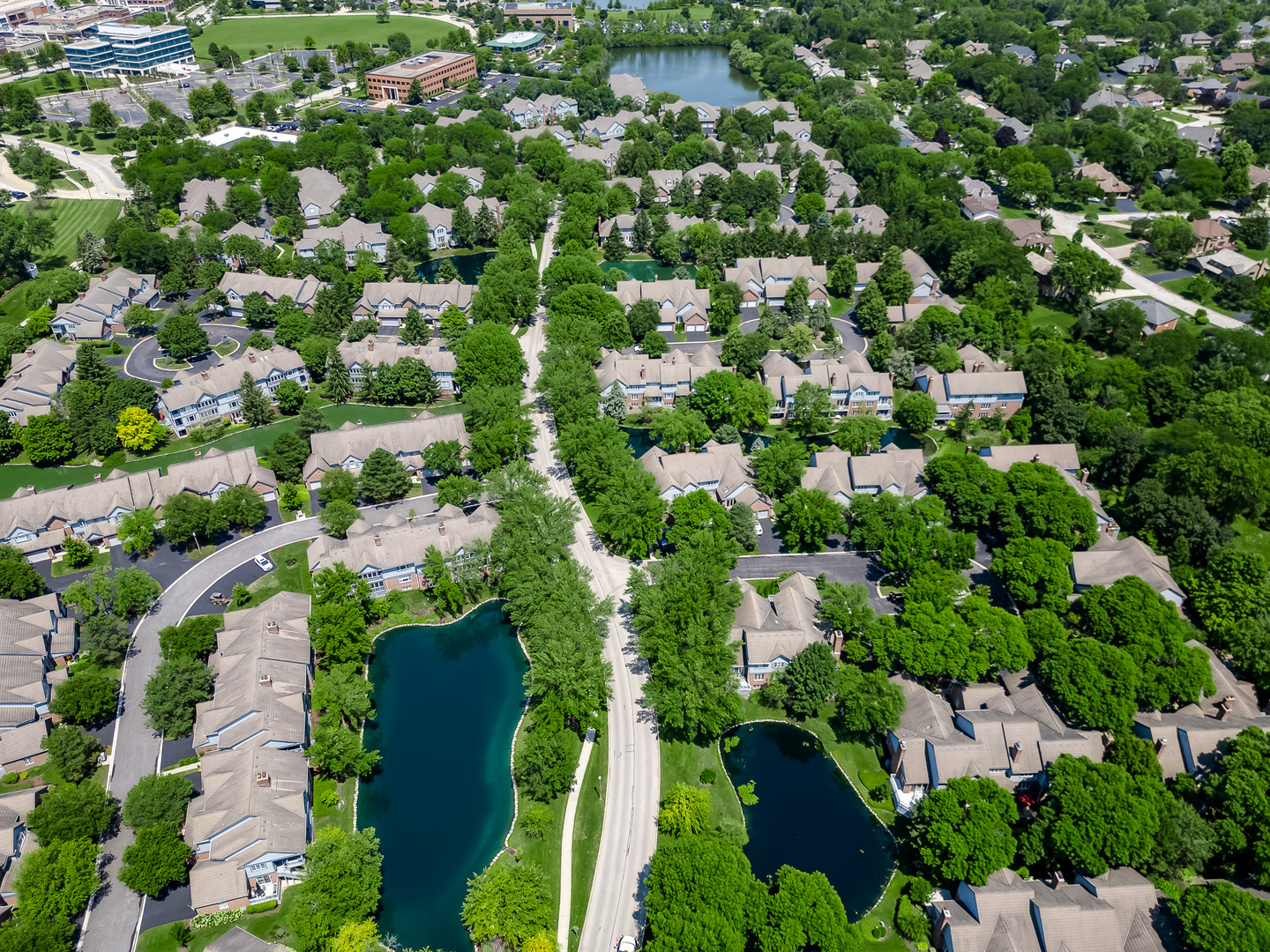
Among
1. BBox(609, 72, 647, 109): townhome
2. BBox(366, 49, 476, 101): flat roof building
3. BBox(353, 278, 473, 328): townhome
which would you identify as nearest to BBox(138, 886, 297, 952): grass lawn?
BBox(353, 278, 473, 328): townhome

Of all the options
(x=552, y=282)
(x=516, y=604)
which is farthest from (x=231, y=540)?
(x=552, y=282)

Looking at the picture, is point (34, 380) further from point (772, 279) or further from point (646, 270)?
point (772, 279)

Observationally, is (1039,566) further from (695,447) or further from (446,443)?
(446,443)

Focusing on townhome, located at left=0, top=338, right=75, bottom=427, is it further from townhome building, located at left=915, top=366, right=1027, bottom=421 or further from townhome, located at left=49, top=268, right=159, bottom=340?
townhome building, located at left=915, top=366, right=1027, bottom=421

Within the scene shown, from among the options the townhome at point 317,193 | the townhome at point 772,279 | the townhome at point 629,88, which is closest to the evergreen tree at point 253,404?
the townhome at point 317,193

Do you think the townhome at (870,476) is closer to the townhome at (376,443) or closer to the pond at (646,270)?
the townhome at (376,443)
